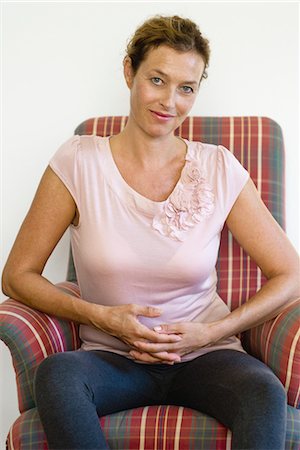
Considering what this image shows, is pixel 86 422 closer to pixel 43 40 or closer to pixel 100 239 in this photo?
pixel 100 239

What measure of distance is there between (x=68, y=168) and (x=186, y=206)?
0.31 meters

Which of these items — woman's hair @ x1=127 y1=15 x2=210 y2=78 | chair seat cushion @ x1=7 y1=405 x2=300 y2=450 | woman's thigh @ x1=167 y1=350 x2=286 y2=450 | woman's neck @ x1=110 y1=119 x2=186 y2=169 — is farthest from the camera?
woman's neck @ x1=110 y1=119 x2=186 y2=169

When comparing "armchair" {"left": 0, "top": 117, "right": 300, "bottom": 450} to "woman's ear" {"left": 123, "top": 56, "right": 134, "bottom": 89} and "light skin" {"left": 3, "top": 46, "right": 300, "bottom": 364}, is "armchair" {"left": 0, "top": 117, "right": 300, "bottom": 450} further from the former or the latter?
"woman's ear" {"left": 123, "top": 56, "right": 134, "bottom": 89}

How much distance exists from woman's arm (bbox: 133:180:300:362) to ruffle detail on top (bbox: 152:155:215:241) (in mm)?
99

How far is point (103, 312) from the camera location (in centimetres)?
158

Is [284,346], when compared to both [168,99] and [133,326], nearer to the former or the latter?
[133,326]

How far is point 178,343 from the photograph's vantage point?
1565 mm

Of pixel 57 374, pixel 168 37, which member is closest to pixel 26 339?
pixel 57 374

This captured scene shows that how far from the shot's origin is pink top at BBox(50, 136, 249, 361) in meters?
1.65

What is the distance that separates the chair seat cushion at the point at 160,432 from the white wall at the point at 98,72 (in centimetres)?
100

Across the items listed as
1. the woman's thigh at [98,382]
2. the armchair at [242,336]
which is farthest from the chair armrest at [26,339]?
the woman's thigh at [98,382]

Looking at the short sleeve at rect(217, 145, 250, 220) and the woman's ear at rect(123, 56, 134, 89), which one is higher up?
the woman's ear at rect(123, 56, 134, 89)

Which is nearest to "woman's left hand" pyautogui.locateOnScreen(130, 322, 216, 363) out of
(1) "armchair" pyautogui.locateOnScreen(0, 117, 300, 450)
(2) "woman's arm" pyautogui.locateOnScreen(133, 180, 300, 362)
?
(2) "woman's arm" pyautogui.locateOnScreen(133, 180, 300, 362)

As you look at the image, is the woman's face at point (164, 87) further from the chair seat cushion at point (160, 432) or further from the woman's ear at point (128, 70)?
the chair seat cushion at point (160, 432)
